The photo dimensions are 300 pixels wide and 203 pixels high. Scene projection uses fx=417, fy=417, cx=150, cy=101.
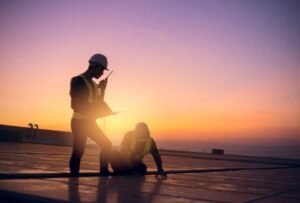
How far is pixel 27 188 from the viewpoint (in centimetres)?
495

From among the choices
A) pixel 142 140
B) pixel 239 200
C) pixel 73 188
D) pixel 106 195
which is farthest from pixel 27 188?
pixel 142 140

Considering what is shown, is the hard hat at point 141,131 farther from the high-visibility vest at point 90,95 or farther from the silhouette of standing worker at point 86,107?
the high-visibility vest at point 90,95

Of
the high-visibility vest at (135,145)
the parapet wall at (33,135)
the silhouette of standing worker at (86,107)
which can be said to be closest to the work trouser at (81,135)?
the silhouette of standing worker at (86,107)

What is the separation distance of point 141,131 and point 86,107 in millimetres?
2407

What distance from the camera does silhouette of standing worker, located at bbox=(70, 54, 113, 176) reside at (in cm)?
680

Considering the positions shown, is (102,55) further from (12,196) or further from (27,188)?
(12,196)

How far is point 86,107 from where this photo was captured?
6.85m

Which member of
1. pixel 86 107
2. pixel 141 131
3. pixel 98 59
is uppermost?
pixel 98 59

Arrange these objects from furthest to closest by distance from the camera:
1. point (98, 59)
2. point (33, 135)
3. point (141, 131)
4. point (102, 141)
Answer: point (33, 135) → point (141, 131) → point (102, 141) → point (98, 59)

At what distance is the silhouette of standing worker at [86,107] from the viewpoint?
680 centimetres

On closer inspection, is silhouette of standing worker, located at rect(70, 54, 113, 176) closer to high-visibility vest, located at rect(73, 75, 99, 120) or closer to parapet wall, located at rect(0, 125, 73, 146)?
high-visibility vest, located at rect(73, 75, 99, 120)

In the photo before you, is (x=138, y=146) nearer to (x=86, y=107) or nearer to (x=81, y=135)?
(x=81, y=135)

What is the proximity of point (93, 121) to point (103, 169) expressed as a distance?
1.14 m

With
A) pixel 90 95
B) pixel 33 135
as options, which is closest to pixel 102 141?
pixel 90 95
